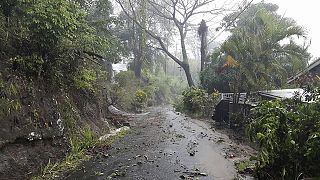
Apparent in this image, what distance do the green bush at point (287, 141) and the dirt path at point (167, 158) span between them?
4.03 feet

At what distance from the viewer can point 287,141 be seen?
18.0ft

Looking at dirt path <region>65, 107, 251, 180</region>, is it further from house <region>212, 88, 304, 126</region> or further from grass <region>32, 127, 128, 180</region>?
house <region>212, 88, 304, 126</region>

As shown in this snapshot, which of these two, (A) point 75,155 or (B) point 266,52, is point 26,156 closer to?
(A) point 75,155

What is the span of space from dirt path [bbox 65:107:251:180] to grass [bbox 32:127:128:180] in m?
0.26

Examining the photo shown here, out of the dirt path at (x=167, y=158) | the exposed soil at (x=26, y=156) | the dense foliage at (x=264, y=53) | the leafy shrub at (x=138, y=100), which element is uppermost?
the dense foliage at (x=264, y=53)

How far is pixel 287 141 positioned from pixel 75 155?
526 cm

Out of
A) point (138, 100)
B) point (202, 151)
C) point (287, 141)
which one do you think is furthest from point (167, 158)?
point (138, 100)

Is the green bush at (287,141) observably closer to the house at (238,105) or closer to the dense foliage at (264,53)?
the house at (238,105)

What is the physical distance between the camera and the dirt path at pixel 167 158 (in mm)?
6945

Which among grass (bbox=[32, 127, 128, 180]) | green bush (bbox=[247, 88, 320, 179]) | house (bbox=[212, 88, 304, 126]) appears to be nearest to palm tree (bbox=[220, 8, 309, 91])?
house (bbox=[212, 88, 304, 126])

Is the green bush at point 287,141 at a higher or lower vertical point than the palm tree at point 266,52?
lower

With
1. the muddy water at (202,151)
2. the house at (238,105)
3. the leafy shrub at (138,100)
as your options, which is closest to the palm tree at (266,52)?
the house at (238,105)

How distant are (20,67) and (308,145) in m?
6.77

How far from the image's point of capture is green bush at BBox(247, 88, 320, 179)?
528 cm
